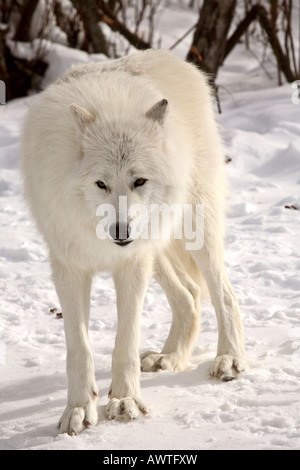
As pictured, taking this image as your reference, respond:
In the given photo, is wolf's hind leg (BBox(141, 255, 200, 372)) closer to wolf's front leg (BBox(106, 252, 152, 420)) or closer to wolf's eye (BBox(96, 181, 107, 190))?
wolf's front leg (BBox(106, 252, 152, 420))

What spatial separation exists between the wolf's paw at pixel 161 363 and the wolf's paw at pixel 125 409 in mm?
667

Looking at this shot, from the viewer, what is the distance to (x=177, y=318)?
166 inches

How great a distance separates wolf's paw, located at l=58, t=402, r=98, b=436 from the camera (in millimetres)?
3084

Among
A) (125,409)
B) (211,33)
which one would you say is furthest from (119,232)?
(211,33)

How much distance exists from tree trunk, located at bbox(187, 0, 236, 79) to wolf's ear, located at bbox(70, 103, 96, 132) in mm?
5227

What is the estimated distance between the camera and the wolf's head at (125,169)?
3002 millimetres

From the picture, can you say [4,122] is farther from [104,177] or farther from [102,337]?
[104,177]

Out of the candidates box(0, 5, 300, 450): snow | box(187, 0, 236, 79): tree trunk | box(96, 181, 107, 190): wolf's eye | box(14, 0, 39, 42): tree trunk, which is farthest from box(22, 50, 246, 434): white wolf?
box(14, 0, 39, 42): tree trunk

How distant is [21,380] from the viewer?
3779 millimetres

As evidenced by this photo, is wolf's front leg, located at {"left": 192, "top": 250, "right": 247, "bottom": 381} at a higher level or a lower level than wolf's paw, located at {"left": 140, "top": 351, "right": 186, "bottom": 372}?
higher

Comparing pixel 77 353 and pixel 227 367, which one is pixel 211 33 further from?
pixel 77 353

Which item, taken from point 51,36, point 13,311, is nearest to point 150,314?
point 13,311

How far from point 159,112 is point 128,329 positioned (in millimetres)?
1095

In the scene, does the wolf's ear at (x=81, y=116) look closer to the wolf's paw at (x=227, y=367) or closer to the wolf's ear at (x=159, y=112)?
the wolf's ear at (x=159, y=112)
